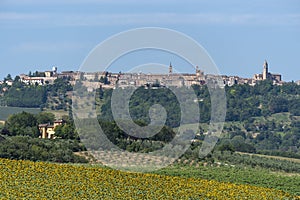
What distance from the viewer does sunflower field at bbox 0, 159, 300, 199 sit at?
3112 centimetres

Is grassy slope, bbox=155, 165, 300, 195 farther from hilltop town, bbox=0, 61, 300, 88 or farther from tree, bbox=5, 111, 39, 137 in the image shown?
tree, bbox=5, 111, 39, 137

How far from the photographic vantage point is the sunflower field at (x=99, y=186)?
31125 mm

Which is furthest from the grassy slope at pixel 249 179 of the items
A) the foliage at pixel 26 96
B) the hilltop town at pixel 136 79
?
the foliage at pixel 26 96

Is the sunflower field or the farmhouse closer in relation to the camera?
the sunflower field

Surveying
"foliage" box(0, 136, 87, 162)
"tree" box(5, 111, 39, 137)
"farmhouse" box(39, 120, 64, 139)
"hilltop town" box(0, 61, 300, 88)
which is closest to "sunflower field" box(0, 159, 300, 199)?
"hilltop town" box(0, 61, 300, 88)

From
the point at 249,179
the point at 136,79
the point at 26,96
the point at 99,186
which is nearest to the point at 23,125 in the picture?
the point at 136,79

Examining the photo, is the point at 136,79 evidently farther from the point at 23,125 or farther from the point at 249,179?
the point at 249,179

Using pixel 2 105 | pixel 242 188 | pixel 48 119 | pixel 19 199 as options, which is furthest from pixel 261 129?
pixel 19 199

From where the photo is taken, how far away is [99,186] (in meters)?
33.7

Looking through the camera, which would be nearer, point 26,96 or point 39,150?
point 39,150

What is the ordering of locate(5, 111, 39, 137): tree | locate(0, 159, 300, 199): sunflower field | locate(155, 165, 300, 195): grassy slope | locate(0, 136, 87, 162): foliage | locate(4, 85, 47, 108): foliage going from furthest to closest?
1. locate(4, 85, 47, 108): foliage
2. locate(5, 111, 39, 137): tree
3. locate(0, 136, 87, 162): foliage
4. locate(155, 165, 300, 195): grassy slope
5. locate(0, 159, 300, 199): sunflower field

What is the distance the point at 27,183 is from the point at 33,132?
4061 cm

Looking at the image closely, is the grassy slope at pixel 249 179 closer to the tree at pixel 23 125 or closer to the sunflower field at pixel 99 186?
the sunflower field at pixel 99 186

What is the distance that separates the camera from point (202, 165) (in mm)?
56312
